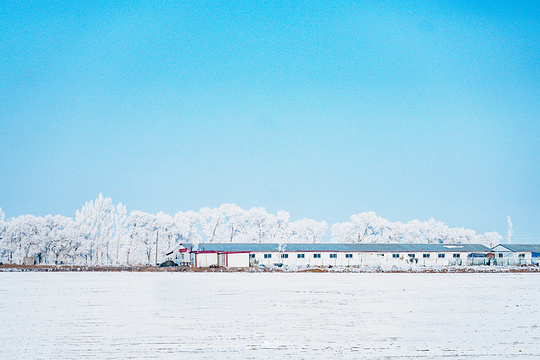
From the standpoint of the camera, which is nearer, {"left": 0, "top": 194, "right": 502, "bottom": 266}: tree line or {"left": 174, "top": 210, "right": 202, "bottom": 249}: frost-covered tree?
{"left": 0, "top": 194, "right": 502, "bottom": 266}: tree line

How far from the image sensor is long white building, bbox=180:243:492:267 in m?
69.9

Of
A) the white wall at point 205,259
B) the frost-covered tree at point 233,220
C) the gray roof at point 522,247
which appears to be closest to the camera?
the white wall at point 205,259

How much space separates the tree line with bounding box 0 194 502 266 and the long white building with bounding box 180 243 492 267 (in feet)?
15.4

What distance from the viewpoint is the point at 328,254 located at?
7412 centimetres

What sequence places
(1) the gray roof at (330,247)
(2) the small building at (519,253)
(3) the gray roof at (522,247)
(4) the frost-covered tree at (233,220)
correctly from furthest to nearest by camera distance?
(4) the frost-covered tree at (233,220) → (3) the gray roof at (522,247) → (2) the small building at (519,253) → (1) the gray roof at (330,247)

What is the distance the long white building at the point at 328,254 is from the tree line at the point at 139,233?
470cm

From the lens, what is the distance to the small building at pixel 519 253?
81.2 meters
